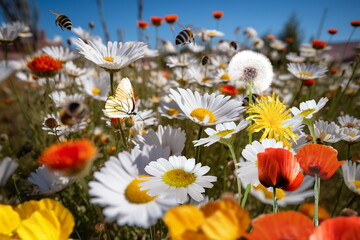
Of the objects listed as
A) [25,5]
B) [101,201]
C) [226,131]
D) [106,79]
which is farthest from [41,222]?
[25,5]

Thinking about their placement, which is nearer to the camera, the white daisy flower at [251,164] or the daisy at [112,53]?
the white daisy flower at [251,164]

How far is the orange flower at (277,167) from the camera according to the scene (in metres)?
0.46

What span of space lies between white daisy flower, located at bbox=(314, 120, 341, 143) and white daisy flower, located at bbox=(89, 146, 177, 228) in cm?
54

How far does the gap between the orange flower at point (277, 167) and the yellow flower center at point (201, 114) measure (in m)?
0.39

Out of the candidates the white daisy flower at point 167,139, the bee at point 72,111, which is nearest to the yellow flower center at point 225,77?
the white daisy flower at point 167,139

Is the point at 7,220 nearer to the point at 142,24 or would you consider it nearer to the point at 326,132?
the point at 326,132

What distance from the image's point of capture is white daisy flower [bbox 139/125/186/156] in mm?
777

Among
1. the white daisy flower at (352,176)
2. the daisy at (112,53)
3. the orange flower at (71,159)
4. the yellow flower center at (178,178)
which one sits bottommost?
the white daisy flower at (352,176)

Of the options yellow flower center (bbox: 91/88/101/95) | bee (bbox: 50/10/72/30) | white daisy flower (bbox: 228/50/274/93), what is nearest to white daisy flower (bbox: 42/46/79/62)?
yellow flower center (bbox: 91/88/101/95)

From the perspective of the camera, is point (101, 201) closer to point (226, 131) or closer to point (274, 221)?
point (274, 221)

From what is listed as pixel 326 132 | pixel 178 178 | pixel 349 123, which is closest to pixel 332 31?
pixel 349 123

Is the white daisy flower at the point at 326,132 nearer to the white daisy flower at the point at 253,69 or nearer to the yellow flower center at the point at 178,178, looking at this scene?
the white daisy flower at the point at 253,69

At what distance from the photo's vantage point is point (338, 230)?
341 millimetres

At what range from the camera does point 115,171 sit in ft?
1.79
